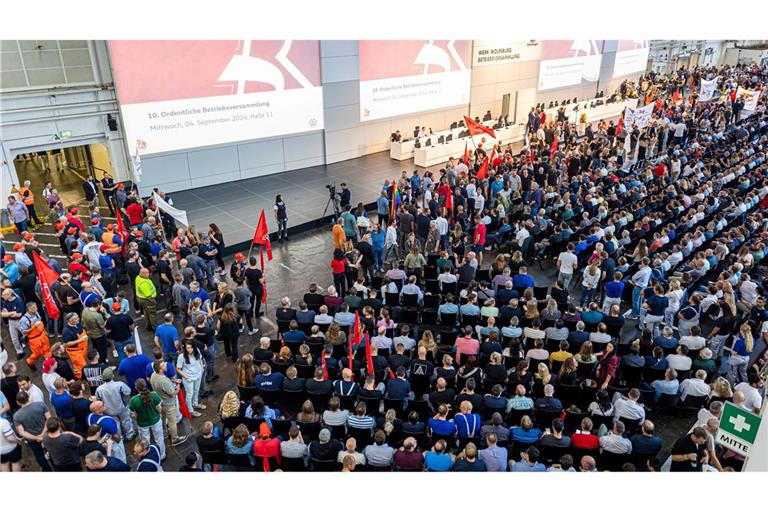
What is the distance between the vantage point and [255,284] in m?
10.9

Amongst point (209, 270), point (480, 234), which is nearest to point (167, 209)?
point (209, 270)

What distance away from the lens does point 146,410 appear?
7.07m

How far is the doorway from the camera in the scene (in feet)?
59.0

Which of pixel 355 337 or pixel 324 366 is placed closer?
pixel 324 366

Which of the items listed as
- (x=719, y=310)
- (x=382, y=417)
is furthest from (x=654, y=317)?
(x=382, y=417)

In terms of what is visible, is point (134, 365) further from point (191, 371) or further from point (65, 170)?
point (65, 170)

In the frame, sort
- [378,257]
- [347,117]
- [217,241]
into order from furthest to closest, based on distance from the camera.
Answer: [347,117] < [378,257] < [217,241]

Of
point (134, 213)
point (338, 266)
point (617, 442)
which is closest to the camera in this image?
point (617, 442)

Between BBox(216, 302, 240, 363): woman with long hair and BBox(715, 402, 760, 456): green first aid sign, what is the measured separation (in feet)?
23.5

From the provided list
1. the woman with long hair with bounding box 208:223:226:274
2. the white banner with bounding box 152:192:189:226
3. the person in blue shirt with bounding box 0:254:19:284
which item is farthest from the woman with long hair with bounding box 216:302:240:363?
the white banner with bounding box 152:192:189:226

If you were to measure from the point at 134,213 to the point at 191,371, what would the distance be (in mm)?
7339

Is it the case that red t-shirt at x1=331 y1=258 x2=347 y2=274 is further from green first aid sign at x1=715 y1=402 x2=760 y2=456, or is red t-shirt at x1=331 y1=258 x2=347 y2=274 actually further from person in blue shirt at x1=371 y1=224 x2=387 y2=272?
green first aid sign at x1=715 y1=402 x2=760 y2=456

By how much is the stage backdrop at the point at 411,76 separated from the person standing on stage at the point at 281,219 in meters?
8.56

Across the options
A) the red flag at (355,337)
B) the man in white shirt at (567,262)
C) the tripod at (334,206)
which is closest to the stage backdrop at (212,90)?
the tripod at (334,206)
